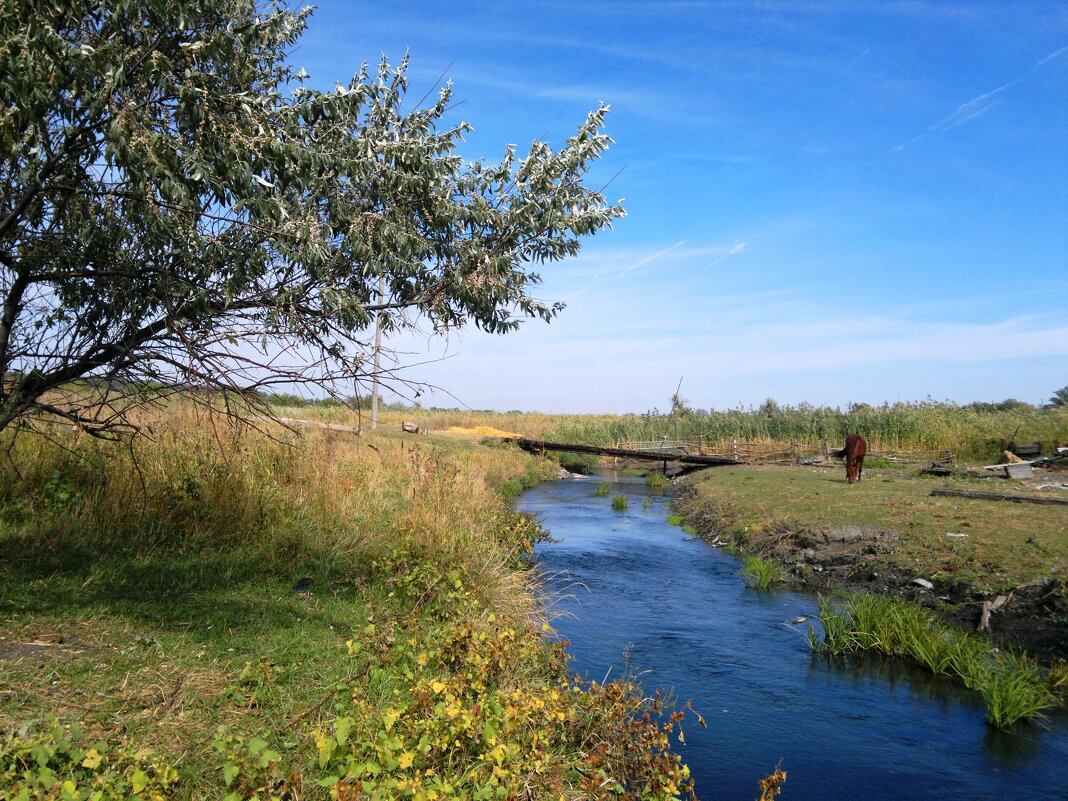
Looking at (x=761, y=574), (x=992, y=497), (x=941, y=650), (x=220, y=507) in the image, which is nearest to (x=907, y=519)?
(x=992, y=497)

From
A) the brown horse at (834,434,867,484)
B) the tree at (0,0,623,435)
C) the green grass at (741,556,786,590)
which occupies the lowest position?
the green grass at (741,556,786,590)

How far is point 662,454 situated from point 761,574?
65.5 feet

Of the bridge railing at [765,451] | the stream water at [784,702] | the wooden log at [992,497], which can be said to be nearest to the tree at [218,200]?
the stream water at [784,702]

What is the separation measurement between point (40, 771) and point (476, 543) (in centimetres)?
643

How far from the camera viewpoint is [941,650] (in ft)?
29.3

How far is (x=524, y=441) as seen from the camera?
123 feet

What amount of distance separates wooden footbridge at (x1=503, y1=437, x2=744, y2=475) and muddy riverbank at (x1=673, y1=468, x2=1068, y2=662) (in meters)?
12.7

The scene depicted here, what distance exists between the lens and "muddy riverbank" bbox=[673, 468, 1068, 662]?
9.53 meters

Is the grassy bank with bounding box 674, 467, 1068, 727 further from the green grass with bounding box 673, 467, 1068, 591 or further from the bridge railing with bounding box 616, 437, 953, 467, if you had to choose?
the bridge railing with bounding box 616, 437, 953, 467

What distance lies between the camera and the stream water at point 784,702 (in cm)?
646

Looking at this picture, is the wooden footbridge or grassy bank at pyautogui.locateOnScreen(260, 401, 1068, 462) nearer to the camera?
grassy bank at pyautogui.locateOnScreen(260, 401, 1068, 462)

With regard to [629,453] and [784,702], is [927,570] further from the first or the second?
[629,453]

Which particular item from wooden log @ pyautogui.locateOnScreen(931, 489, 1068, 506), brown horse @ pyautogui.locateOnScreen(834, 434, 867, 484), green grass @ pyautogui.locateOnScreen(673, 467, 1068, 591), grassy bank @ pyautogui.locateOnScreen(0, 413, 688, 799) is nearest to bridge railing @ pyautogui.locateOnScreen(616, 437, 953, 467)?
green grass @ pyautogui.locateOnScreen(673, 467, 1068, 591)

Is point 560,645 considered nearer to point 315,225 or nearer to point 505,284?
point 505,284
